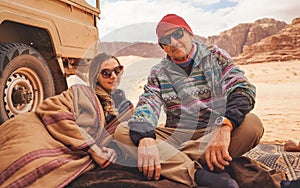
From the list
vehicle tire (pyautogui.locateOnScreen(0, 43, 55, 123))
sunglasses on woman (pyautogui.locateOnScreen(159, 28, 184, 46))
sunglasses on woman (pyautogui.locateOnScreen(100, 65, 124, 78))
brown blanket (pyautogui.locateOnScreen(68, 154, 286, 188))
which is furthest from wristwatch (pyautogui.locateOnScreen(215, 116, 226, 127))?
vehicle tire (pyautogui.locateOnScreen(0, 43, 55, 123))

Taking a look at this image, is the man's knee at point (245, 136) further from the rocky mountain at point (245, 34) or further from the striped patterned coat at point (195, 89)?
the rocky mountain at point (245, 34)

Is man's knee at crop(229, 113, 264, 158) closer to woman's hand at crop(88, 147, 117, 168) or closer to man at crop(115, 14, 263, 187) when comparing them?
man at crop(115, 14, 263, 187)

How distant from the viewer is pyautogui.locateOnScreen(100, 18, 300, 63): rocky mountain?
9.61 ft

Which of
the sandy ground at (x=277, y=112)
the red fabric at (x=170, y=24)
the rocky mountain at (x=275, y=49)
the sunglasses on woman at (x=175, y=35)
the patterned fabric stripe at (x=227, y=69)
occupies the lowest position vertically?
the sandy ground at (x=277, y=112)

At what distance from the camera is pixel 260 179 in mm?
1901

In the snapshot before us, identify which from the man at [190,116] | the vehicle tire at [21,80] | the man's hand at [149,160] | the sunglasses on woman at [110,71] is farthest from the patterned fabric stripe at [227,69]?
the vehicle tire at [21,80]

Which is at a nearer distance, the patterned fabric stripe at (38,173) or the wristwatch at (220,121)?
the patterned fabric stripe at (38,173)

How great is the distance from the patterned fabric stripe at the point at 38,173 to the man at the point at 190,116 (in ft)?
1.31

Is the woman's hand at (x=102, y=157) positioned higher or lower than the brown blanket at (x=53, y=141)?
lower

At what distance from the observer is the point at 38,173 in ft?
6.06

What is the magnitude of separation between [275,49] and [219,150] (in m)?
29.2

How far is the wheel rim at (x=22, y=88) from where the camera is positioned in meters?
3.09

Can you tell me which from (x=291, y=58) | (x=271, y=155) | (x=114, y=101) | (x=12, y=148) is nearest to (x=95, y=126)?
(x=114, y=101)

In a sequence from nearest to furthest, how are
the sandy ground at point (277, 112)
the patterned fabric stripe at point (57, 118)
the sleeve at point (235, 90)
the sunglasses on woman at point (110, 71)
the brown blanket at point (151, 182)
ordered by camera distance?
the brown blanket at point (151, 182) < the sleeve at point (235, 90) < the patterned fabric stripe at point (57, 118) < the sunglasses on woman at point (110, 71) < the sandy ground at point (277, 112)
